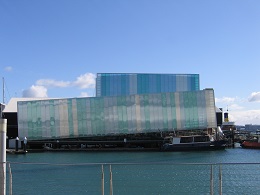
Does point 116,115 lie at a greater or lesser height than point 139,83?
lesser

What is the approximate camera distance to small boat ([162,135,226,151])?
5522 cm

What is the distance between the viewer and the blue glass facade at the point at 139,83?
264ft

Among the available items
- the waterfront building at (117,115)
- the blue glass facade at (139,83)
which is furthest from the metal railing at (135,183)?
the blue glass facade at (139,83)

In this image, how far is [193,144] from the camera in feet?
182

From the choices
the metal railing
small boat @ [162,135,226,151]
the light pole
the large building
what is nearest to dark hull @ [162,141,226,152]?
small boat @ [162,135,226,151]

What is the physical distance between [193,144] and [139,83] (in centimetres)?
2827

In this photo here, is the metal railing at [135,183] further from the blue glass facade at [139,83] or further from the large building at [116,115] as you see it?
the blue glass facade at [139,83]

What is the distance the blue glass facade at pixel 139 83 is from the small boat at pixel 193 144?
25.1 metres

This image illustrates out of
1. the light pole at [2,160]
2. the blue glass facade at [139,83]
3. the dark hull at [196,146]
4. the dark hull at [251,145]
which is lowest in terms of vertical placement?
the dark hull at [251,145]

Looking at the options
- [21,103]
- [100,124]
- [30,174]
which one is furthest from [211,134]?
[30,174]

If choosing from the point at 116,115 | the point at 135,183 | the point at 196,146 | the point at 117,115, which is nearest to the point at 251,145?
the point at 196,146

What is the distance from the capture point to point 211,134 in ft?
201

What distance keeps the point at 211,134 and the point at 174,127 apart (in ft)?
19.6

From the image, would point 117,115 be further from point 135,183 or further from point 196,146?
point 135,183
